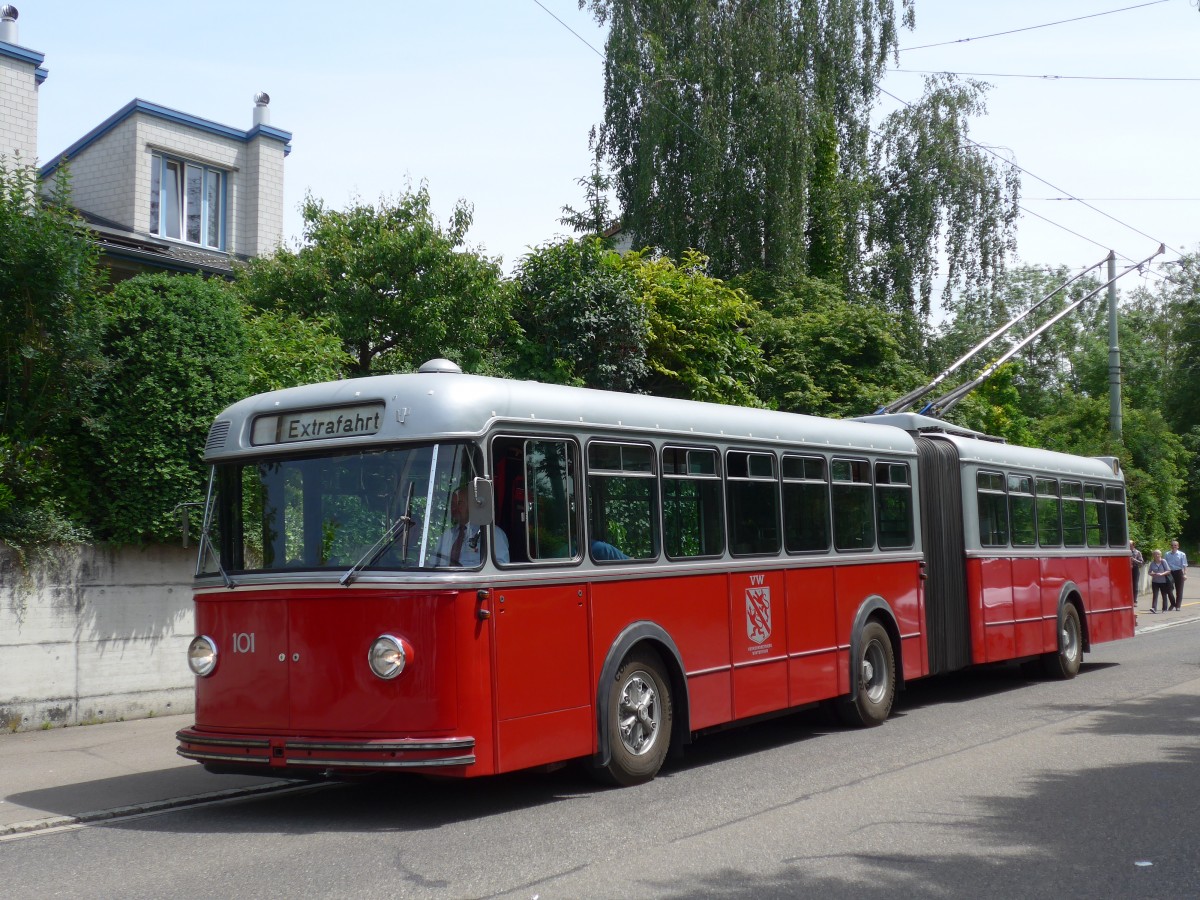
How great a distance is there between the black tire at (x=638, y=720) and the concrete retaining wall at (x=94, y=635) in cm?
654

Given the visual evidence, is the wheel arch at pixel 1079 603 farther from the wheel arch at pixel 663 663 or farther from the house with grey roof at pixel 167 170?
the house with grey roof at pixel 167 170

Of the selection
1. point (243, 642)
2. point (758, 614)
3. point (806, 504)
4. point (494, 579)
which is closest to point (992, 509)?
point (806, 504)

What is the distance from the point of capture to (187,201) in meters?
26.9

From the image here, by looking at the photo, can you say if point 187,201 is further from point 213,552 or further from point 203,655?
point 203,655

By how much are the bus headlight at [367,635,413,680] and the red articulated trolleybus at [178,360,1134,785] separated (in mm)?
14

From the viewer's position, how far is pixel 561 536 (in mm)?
8945

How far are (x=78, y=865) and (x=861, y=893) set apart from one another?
421 centimetres

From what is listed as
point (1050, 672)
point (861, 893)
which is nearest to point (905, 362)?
point (1050, 672)

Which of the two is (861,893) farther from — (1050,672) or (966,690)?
(1050,672)

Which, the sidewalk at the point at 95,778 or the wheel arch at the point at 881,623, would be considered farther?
the wheel arch at the point at 881,623

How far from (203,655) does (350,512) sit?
1.47 m

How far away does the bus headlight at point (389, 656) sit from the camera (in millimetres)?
7938

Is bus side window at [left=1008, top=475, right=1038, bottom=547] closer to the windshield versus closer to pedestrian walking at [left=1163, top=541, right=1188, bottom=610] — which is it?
the windshield

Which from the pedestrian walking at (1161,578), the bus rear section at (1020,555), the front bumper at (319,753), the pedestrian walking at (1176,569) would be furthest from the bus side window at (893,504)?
the pedestrian walking at (1176,569)
